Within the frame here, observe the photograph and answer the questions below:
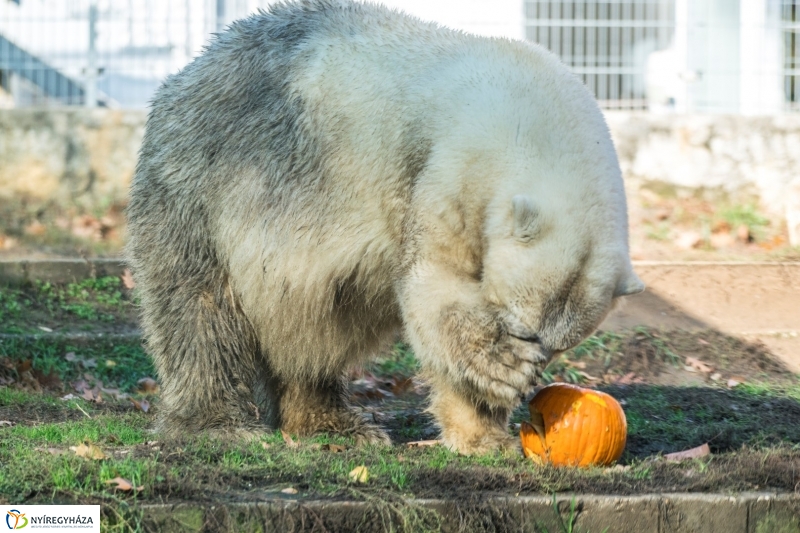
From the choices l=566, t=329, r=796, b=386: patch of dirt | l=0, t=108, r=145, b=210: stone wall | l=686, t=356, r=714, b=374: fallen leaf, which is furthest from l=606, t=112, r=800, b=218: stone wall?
l=0, t=108, r=145, b=210: stone wall

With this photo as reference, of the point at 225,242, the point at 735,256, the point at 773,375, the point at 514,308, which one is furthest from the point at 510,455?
the point at 735,256

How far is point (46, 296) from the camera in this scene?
7.81 meters

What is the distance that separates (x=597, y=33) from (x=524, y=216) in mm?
6884

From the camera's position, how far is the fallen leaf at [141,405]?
5901 mm

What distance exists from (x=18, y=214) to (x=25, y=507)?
685 centimetres

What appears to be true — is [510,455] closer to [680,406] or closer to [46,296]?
[680,406]

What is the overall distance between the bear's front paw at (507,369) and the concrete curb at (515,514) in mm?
705

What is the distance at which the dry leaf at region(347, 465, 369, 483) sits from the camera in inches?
147

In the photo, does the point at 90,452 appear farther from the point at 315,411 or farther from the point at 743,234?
the point at 743,234

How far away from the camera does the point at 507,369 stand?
4.27 m

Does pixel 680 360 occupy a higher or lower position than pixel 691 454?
lower

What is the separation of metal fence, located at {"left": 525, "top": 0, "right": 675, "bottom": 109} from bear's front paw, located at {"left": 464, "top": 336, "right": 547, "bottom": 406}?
6584mm

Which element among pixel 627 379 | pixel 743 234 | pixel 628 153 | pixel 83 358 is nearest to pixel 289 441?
pixel 83 358

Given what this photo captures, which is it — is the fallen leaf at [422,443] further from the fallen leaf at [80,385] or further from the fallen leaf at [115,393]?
the fallen leaf at [80,385]
